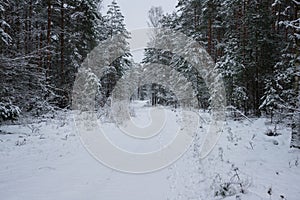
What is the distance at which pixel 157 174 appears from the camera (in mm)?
5246

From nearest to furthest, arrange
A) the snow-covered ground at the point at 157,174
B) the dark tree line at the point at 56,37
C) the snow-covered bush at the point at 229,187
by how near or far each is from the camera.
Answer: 1. the snow-covered bush at the point at 229,187
2. the snow-covered ground at the point at 157,174
3. the dark tree line at the point at 56,37

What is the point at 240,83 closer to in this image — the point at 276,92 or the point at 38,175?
the point at 276,92

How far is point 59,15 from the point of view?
16969 mm

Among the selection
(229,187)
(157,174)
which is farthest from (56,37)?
(229,187)

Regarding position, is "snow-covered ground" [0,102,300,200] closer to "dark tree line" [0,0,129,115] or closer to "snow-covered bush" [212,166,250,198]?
"snow-covered bush" [212,166,250,198]

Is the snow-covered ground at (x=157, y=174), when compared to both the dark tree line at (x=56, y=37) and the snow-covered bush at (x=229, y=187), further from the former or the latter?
the dark tree line at (x=56, y=37)

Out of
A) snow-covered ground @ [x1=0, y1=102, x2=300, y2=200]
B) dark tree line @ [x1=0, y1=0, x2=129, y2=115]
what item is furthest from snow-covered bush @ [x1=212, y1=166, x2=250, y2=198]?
dark tree line @ [x1=0, y1=0, x2=129, y2=115]

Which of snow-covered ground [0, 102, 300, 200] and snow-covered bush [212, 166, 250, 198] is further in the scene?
snow-covered ground [0, 102, 300, 200]

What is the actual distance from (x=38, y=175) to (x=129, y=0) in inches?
1184

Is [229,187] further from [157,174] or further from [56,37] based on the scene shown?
[56,37]

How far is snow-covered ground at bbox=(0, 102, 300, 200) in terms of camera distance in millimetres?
3852

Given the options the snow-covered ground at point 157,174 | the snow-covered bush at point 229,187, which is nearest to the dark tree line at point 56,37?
the snow-covered ground at point 157,174

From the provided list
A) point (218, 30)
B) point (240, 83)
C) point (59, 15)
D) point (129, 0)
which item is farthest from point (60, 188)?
point (129, 0)

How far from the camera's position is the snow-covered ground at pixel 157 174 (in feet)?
12.6
